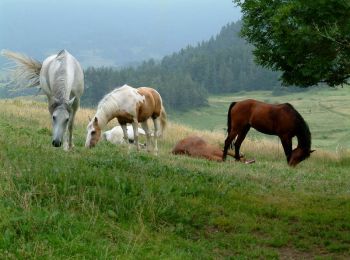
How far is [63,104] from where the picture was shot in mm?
10727

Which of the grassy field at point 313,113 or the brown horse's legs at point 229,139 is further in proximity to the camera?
the grassy field at point 313,113

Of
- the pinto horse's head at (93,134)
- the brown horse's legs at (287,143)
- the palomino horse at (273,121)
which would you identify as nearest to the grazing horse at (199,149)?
the palomino horse at (273,121)

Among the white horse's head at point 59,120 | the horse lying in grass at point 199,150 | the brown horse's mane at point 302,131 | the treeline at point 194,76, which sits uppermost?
the white horse's head at point 59,120

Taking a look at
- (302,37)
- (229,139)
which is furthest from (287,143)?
(302,37)

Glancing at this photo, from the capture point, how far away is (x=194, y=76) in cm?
15000

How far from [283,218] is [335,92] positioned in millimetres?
123879

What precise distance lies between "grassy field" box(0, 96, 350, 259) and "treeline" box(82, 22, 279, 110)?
92028 mm

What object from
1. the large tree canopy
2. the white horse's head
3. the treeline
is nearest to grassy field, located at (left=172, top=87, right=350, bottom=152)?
Result: the treeline

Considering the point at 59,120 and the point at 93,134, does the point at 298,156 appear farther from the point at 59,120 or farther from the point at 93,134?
the point at 59,120

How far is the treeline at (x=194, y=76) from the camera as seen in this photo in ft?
383

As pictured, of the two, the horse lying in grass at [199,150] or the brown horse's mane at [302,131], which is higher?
the brown horse's mane at [302,131]

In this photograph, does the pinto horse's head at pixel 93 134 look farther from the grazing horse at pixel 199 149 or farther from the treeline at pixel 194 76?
the treeline at pixel 194 76

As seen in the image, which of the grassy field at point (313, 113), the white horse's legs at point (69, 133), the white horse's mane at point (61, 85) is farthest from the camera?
the grassy field at point (313, 113)

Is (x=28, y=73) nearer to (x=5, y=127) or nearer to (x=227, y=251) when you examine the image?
(x=5, y=127)
